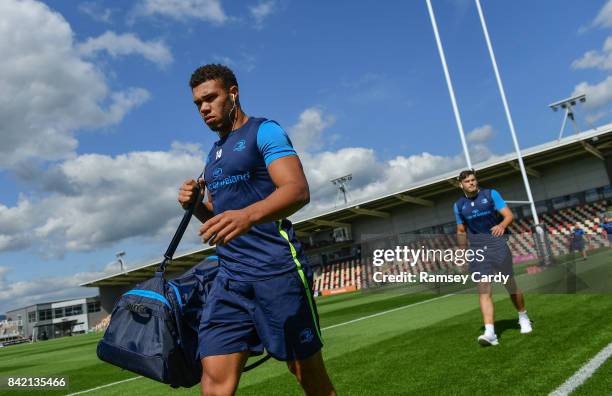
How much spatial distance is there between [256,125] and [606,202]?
36987mm

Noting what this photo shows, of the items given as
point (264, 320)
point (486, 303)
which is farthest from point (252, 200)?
point (486, 303)

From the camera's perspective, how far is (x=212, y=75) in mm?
2551

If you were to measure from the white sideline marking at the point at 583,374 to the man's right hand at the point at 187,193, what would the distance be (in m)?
2.92

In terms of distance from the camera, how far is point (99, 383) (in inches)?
315

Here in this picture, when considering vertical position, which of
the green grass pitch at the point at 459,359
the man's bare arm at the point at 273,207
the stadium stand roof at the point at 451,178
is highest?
the stadium stand roof at the point at 451,178

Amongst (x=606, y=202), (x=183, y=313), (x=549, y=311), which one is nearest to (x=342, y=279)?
(x=606, y=202)

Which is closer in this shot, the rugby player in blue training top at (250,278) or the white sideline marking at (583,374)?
the rugby player in blue training top at (250,278)

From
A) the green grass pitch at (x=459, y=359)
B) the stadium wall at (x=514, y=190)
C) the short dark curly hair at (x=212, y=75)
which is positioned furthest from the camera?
the stadium wall at (x=514, y=190)

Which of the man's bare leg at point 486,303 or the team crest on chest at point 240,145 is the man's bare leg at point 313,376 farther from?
the man's bare leg at point 486,303

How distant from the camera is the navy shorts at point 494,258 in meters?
6.20

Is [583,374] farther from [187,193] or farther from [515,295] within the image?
[187,193]

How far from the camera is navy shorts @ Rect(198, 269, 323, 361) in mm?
2354

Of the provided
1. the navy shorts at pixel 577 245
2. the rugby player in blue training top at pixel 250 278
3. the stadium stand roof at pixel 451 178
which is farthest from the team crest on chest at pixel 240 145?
the stadium stand roof at pixel 451 178

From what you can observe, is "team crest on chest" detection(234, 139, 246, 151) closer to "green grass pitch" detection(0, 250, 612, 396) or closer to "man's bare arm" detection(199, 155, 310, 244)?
"man's bare arm" detection(199, 155, 310, 244)
